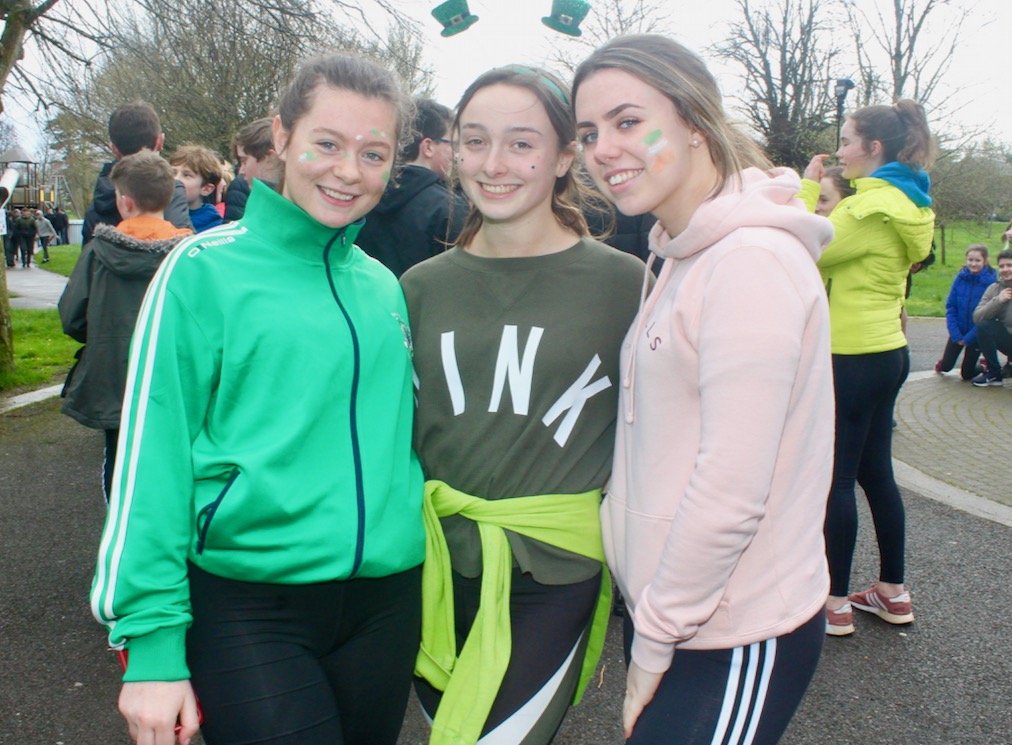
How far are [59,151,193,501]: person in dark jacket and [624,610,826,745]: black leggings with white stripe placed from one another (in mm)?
2983

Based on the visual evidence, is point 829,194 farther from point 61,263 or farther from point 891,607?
point 61,263

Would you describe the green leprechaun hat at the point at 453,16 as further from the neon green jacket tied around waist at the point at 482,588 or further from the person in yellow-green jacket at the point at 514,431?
the neon green jacket tied around waist at the point at 482,588

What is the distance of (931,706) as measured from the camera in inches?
130

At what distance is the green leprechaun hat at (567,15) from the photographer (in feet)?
10.2

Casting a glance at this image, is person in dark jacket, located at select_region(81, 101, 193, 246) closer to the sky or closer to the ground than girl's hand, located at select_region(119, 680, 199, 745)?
closer to the sky

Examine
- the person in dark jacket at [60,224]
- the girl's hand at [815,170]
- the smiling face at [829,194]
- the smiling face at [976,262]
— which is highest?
the girl's hand at [815,170]

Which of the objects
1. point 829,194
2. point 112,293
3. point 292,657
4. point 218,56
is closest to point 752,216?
point 292,657

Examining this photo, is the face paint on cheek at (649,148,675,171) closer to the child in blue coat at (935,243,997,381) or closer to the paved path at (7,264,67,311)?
the child in blue coat at (935,243,997,381)

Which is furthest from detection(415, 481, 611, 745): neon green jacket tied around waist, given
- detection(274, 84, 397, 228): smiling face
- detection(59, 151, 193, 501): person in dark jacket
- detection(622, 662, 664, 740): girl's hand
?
detection(59, 151, 193, 501): person in dark jacket

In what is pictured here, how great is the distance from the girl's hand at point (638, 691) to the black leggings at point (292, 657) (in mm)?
534

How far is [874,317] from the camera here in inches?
144

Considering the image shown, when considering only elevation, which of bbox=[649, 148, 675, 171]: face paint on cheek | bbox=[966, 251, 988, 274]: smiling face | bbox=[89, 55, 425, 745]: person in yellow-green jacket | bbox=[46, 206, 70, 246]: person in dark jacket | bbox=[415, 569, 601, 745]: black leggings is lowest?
bbox=[46, 206, 70, 246]: person in dark jacket

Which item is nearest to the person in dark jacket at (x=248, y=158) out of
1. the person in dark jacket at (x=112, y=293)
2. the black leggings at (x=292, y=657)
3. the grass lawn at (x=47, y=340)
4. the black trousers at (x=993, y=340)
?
the person in dark jacket at (x=112, y=293)

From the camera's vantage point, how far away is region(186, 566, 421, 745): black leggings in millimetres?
1667
